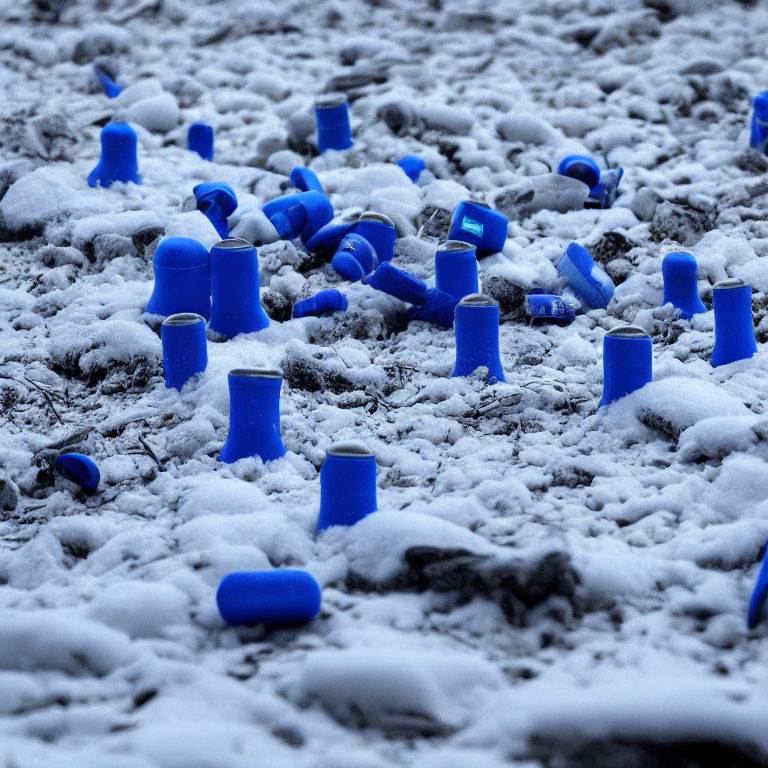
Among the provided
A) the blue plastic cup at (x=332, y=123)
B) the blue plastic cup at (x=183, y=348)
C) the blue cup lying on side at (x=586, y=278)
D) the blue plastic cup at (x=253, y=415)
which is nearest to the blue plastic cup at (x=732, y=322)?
the blue cup lying on side at (x=586, y=278)

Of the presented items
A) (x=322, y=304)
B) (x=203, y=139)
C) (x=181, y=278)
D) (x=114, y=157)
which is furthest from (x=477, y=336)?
(x=203, y=139)

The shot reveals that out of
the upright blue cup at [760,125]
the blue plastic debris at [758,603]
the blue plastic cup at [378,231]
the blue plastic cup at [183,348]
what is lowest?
the blue plastic debris at [758,603]

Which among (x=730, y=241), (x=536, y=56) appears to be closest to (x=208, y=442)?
(x=730, y=241)

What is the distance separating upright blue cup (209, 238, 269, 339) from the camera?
228 centimetres

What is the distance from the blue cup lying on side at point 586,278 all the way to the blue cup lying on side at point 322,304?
0.60 meters

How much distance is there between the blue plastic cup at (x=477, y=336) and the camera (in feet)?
6.97

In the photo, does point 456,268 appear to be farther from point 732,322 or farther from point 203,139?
point 203,139

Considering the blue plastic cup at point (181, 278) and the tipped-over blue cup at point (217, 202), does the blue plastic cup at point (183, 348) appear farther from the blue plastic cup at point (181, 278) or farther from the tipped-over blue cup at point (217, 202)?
the tipped-over blue cup at point (217, 202)

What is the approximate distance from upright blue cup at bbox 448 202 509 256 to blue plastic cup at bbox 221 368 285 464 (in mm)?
969

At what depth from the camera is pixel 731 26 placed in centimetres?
443

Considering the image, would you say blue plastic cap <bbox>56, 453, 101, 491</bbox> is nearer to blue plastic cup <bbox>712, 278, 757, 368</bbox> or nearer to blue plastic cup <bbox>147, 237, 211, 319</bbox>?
blue plastic cup <bbox>147, 237, 211, 319</bbox>

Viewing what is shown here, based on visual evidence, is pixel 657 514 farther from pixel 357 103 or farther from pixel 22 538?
pixel 357 103

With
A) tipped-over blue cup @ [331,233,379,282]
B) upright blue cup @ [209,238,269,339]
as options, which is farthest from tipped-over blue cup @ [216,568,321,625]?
tipped-over blue cup @ [331,233,379,282]

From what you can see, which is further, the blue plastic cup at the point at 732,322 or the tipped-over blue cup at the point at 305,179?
the tipped-over blue cup at the point at 305,179
